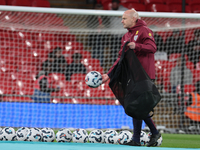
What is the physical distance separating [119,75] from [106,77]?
17cm

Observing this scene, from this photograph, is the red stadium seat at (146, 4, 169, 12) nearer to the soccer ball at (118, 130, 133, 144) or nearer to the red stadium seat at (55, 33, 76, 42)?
the red stadium seat at (55, 33, 76, 42)

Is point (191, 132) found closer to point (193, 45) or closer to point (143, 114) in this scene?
point (193, 45)

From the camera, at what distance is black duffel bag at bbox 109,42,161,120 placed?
11.8 ft

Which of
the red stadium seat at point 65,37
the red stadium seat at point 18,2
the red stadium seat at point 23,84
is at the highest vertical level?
the red stadium seat at point 18,2

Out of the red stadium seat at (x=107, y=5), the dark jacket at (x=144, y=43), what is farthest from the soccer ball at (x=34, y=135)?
the red stadium seat at (x=107, y=5)

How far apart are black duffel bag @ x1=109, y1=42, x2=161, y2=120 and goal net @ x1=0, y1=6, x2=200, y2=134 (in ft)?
12.2

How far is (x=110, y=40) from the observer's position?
9.07 meters

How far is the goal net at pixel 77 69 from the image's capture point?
752 cm

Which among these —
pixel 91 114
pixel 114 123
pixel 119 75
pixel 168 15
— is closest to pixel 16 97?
pixel 91 114

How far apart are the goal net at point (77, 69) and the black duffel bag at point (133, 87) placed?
3.71m

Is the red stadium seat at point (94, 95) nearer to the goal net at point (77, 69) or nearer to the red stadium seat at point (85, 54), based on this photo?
the goal net at point (77, 69)

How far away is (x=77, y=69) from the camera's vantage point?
8.74 metres

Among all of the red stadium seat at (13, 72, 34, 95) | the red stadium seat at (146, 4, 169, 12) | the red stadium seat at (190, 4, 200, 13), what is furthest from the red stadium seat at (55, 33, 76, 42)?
the red stadium seat at (190, 4, 200, 13)

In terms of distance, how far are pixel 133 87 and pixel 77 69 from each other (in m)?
5.15
